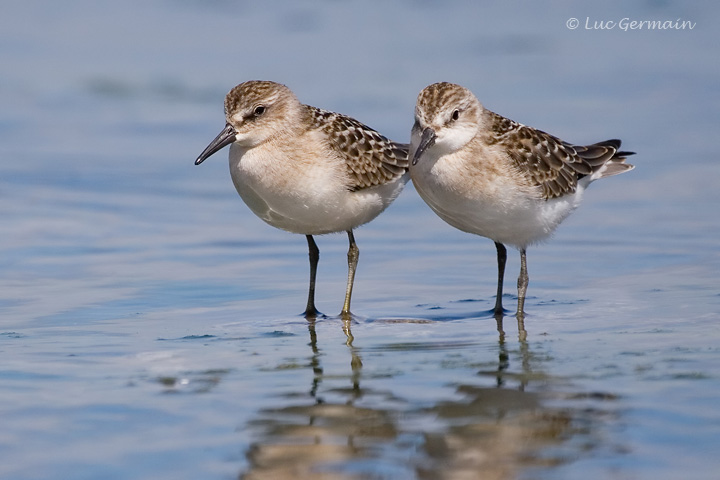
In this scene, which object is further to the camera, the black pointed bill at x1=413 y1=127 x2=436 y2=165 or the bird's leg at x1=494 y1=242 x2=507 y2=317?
the bird's leg at x1=494 y1=242 x2=507 y2=317

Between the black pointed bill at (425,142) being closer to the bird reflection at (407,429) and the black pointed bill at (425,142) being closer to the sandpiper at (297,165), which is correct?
the sandpiper at (297,165)

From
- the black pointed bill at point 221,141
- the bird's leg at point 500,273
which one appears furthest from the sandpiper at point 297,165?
the bird's leg at point 500,273

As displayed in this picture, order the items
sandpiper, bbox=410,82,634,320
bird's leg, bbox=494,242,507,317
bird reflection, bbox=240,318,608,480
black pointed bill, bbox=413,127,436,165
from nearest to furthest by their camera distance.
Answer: bird reflection, bbox=240,318,608,480 → black pointed bill, bbox=413,127,436,165 → sandpiper, bbox=410,82,634,320 → bird's leg, bbox=494,242,507,317

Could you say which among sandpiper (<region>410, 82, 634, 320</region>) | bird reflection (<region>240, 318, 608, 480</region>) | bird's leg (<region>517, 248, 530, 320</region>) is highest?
sandpiper (<region>410, 82, 634, 320</region>)

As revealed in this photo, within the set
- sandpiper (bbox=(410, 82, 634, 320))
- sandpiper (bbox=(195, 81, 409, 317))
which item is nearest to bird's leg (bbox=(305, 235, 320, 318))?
sandpiper (bbox=(195, 81, 409, 317))

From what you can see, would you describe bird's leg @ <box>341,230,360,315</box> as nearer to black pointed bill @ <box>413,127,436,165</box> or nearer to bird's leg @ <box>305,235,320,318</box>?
bird's leg @ <box>305,235,320,318</box>

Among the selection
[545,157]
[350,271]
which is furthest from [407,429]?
[545,157]

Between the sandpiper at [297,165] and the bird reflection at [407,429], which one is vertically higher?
the sandpiper at [297,165]

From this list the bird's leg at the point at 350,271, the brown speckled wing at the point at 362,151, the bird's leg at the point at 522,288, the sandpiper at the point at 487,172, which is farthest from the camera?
the brown speckled wing at the point at 362,151

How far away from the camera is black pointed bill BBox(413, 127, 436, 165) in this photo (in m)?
8.77

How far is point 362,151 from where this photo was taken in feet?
33.0

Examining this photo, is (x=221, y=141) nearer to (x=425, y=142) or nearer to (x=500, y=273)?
(x=425, y=142)

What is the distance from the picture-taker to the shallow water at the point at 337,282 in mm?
6016

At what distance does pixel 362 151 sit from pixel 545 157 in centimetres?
152
